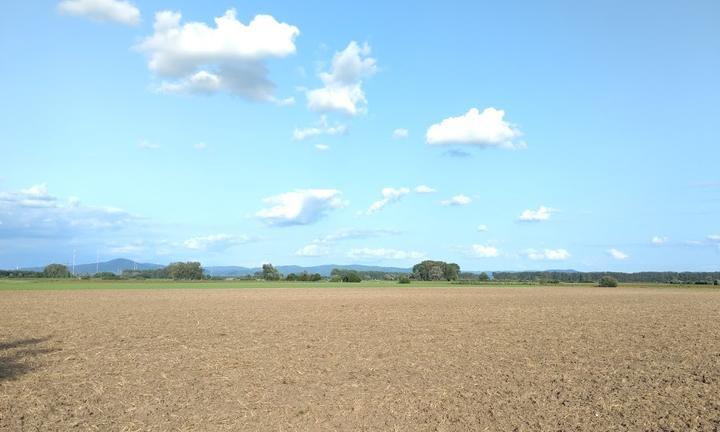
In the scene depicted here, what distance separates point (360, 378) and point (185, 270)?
171552mm

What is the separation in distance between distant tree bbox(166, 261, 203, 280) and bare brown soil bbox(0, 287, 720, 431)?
505ft

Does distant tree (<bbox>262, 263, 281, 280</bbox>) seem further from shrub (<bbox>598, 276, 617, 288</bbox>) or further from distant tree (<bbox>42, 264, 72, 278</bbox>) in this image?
shrub (<bbox>598, 276, 617, 288</bbox>)

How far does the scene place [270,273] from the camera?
165875mm

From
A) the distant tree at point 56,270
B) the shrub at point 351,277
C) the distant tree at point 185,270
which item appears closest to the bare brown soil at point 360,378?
the shrub at point 351,277

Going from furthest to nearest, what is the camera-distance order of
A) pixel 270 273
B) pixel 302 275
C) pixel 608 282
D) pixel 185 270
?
1. pixel 185 270
2. pixel 270 273
3. pixel 302 275
4. pixel 608 282

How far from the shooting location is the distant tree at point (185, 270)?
17600cm

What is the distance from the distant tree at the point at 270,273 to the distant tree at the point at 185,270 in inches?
868

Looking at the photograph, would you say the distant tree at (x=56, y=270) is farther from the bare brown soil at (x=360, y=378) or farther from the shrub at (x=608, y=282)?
the bare brown soil at (x=360, y=378)

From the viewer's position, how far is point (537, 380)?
1456 cm

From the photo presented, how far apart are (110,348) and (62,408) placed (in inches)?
341

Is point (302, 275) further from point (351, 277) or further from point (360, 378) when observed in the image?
point (360, 378)

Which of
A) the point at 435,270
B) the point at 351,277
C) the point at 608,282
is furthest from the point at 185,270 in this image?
the point at 608,282

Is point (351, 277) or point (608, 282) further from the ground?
point (351, 277)

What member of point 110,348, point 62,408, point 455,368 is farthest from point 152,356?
point 455,368
